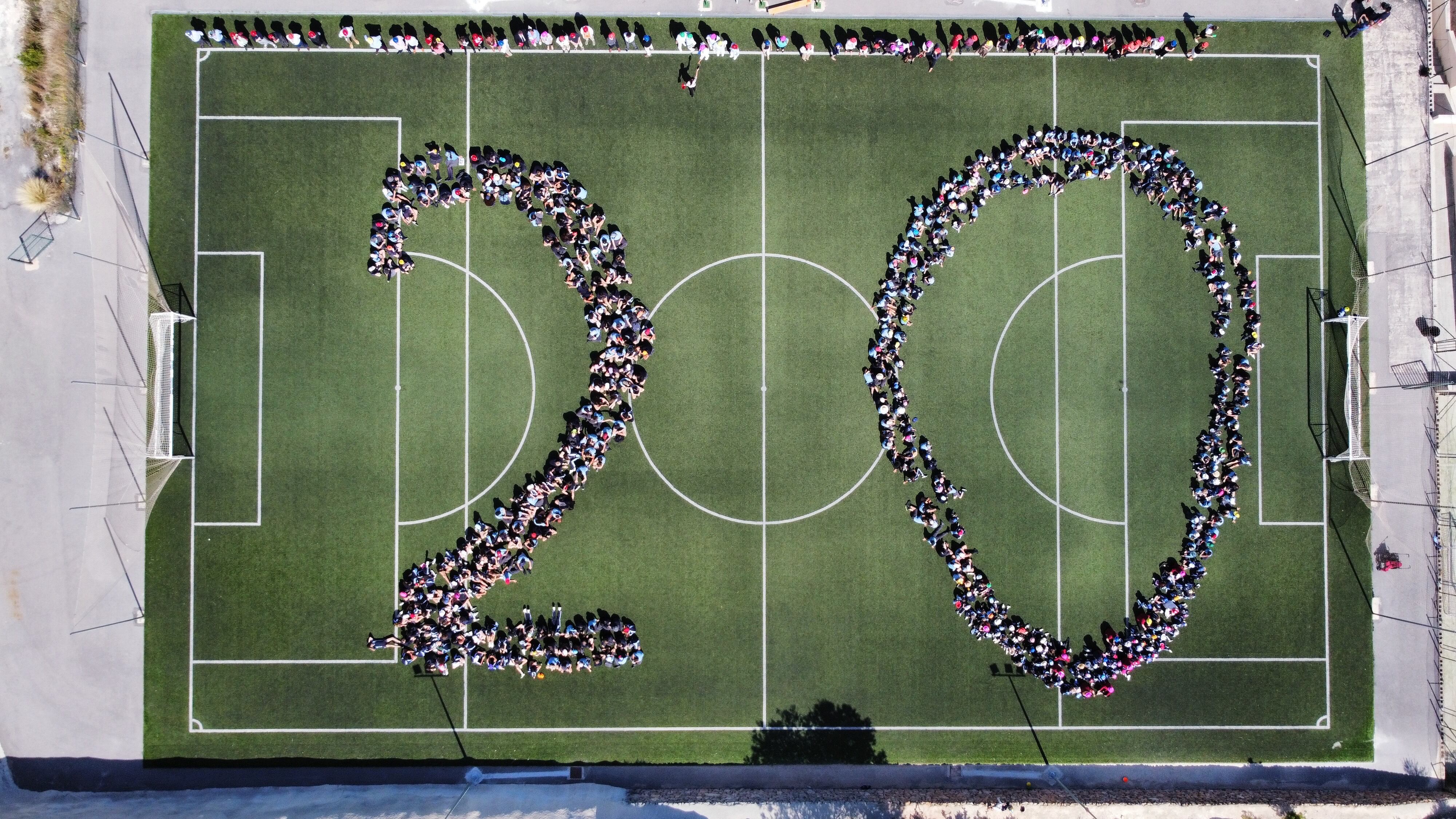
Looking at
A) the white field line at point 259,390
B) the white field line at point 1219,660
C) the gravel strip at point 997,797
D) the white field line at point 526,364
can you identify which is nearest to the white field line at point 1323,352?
the white field line at point 1219,660

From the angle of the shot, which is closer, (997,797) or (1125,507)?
(997,797)

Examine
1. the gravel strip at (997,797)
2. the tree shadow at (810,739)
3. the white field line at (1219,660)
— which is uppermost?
the white field line at (1219,660)

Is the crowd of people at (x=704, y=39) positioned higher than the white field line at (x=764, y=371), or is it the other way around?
the crowd of people at (x=704, y=39)

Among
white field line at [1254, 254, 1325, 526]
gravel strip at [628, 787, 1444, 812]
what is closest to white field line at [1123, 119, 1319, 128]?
white field line at [1254, 254, 1325, 526]

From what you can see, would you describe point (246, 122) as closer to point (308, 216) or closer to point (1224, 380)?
point (308, 216)

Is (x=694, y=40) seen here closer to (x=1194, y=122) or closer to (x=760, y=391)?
(x=760, y=391)

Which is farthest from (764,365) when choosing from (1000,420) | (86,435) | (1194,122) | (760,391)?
(86,435)

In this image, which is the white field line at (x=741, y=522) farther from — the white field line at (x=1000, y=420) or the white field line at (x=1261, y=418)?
the white field line at (x=1261, y=418)
